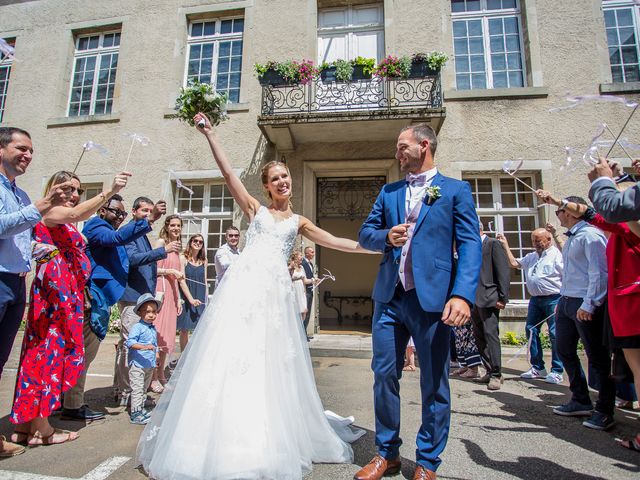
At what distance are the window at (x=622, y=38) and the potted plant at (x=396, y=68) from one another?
14.3ft

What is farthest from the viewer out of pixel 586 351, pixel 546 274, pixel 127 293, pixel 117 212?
pixel 546 274

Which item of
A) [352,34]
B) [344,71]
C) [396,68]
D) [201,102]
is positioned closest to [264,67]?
[344,71]

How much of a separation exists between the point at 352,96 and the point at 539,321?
5.52m

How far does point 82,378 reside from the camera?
348 cm

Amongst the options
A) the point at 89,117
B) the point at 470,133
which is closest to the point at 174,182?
the point at 89,117

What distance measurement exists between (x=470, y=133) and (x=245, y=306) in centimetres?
739

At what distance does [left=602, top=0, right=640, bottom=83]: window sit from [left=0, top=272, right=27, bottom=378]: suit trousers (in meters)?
10.6

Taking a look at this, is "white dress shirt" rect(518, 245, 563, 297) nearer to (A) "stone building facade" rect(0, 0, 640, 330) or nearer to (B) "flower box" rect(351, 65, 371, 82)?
(A) "stone building facade" rect(0, 0, 640, 330)

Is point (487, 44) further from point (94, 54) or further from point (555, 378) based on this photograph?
point (94, 54)

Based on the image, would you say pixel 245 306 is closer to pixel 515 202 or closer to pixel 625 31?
pixel 515 202

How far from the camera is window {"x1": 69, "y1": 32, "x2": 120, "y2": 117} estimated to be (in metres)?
10.4

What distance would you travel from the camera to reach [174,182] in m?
9.37

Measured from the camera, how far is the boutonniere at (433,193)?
2.40m

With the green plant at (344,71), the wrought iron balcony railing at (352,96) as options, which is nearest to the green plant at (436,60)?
the wrought iron balcony railing at (352,96)
